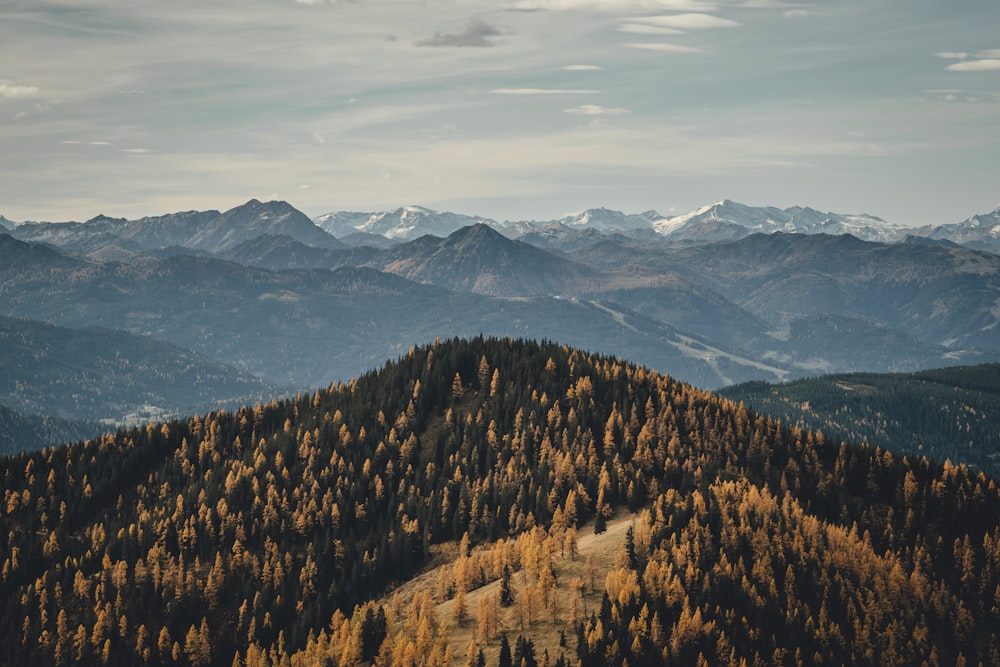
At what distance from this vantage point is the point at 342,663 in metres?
196

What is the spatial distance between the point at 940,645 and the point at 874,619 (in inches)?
559

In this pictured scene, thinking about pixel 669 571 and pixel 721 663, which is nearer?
pixel 721 663

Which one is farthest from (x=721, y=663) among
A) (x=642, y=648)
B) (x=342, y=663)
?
(x=342, y=663)

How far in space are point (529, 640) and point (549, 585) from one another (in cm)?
1416

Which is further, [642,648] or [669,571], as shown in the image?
[669,571]

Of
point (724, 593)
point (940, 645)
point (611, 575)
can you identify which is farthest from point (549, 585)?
point (940, 645)

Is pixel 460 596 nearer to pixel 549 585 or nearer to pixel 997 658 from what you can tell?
pixel 549 585

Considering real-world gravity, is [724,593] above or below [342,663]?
above

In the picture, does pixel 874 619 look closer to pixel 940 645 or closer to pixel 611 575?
pixel 940 645

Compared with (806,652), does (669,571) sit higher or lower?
higher

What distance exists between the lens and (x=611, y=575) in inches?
7525

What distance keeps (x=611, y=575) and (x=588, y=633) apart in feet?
55.5

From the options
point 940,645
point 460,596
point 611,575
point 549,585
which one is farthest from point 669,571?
point 940,645

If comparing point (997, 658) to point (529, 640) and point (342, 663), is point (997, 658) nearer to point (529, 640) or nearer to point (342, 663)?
point (529, 640)
